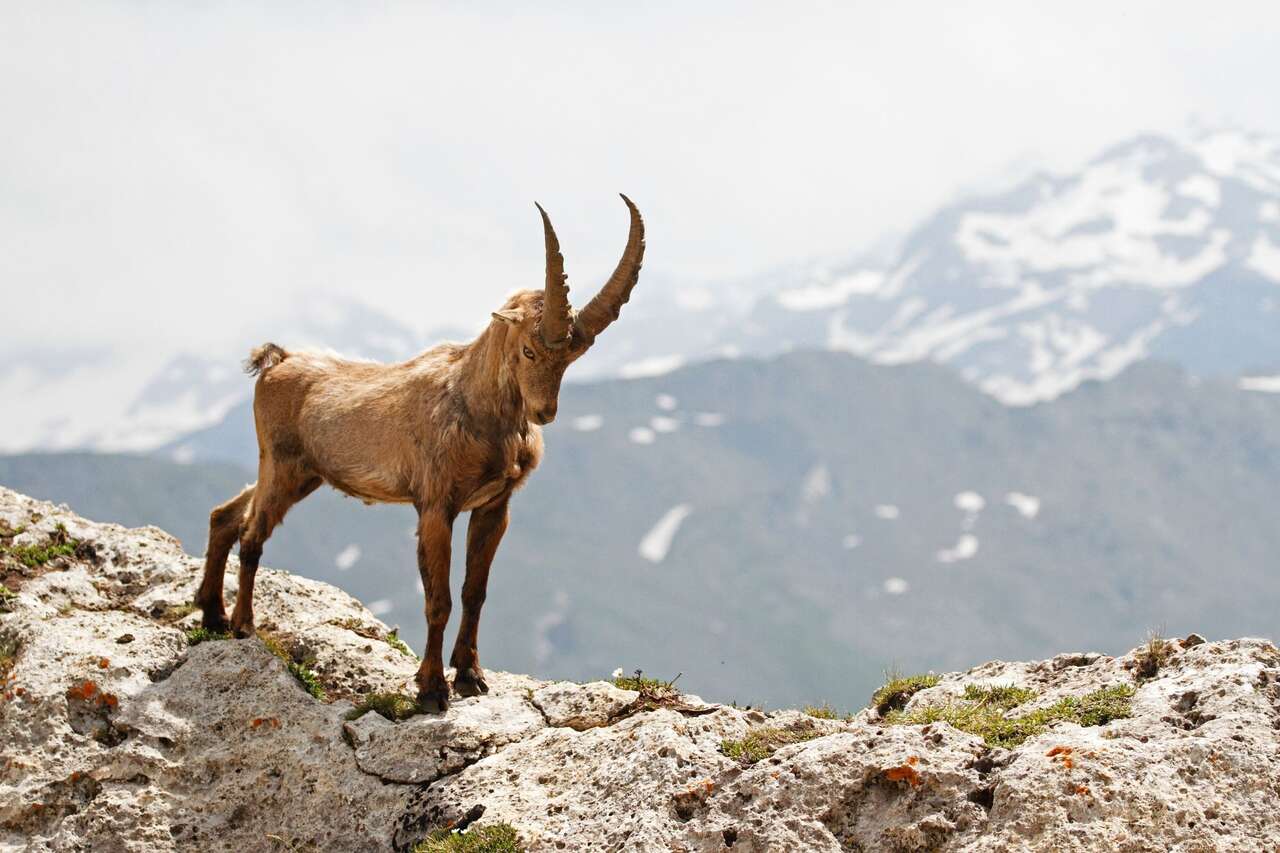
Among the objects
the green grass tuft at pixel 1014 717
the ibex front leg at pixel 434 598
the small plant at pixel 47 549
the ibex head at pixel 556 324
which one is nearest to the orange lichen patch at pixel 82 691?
the ibex front leg at pixel 434 598

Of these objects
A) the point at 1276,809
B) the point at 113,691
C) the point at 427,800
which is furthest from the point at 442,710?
the point at 1276,809

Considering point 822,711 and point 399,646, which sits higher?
point 399,646

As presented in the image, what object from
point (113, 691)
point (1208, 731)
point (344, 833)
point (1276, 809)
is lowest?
point (1276, 809)

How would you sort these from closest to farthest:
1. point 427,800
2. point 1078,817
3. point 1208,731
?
point 1078,817, point 1208,731, point 427,800

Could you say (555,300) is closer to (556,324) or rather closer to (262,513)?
(556,324)

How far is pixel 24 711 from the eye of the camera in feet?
46.4

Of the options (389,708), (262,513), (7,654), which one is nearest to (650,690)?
(389,708)

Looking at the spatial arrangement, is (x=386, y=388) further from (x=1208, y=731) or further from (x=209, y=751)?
(x=1208, y=731)

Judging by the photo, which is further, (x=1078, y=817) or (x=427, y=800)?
(x=427, y=800)

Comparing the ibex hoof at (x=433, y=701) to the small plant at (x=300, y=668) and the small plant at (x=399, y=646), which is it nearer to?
the small plant at (x=300, y=668)

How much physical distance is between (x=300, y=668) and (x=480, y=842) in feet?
15.5

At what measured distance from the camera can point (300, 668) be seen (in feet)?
51.7

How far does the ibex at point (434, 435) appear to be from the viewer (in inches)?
579

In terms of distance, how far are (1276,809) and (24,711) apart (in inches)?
469
